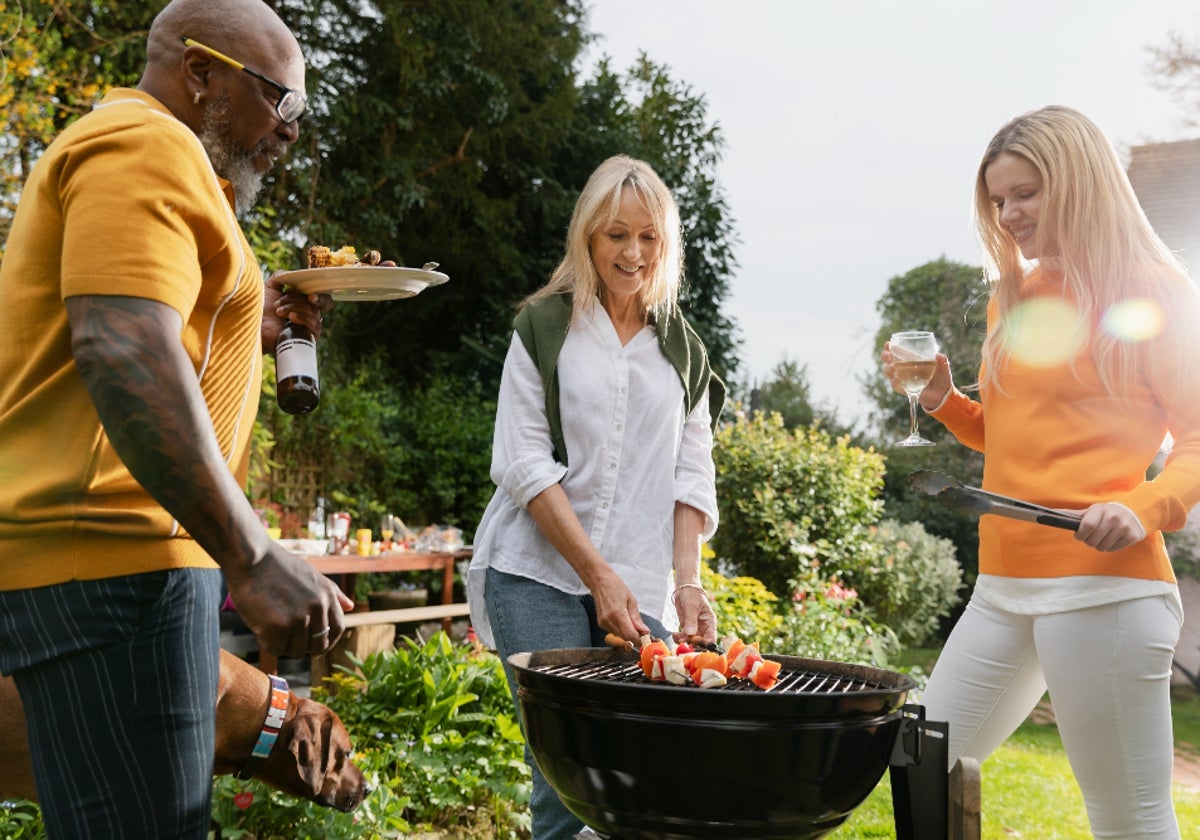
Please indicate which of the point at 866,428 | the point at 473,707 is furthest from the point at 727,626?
the point at 866,428

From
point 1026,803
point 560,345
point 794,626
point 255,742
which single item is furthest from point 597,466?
point 794,626

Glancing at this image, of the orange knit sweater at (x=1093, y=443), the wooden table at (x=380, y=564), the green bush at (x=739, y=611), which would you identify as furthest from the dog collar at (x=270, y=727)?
the green bush at (x=739, y=611)

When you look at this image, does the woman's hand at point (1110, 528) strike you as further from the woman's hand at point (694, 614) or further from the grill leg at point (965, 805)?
the woman's hand at point (694, 614)

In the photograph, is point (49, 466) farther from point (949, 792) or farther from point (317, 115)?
point (317, 115)

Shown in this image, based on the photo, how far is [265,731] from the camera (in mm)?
2158

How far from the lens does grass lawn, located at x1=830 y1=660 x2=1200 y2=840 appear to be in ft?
16.0

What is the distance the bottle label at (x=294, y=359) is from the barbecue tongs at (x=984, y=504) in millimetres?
1225

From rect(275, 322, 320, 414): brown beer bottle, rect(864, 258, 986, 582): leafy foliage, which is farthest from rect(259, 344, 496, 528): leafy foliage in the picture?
A: rect(275, 322, 320, 414): brown beer bottle

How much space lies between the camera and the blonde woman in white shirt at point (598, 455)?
7.66 feet

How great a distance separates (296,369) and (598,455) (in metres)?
0.76

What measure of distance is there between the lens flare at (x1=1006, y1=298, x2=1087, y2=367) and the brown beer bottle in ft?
5.15

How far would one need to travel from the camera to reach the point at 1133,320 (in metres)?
2.18

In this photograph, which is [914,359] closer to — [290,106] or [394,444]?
[290,106]

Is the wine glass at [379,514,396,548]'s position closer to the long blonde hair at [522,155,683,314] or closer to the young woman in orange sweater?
the long blonde hair at [522,155,683,314]
